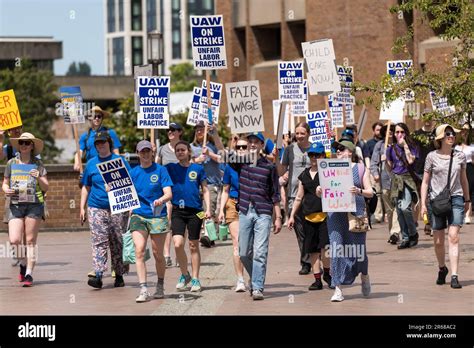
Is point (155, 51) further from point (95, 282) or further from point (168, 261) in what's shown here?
point (95, 282)

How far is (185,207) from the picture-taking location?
587 inches

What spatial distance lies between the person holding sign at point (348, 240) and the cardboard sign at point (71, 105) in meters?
7.77

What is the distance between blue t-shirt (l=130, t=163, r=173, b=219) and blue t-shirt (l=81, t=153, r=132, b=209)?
846 mm

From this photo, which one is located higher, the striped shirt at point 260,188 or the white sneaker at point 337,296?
the striped shirt at point 260,188

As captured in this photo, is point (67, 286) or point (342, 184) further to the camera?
point (67, 286)

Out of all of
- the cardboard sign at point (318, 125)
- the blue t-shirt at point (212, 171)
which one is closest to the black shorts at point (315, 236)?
the blue t-shirt at point (212, 171)

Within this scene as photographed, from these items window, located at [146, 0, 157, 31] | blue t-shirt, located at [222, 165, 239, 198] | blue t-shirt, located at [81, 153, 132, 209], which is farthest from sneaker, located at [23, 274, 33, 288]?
window, located at [146, 0, 157, 31]

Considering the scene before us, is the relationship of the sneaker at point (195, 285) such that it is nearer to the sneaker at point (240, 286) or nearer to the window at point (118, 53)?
the sneaker at point (240, 286)

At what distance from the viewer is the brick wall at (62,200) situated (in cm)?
2508

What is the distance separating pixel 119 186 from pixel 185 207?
92 cm

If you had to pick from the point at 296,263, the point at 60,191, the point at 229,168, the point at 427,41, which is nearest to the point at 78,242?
the point at 60,191
